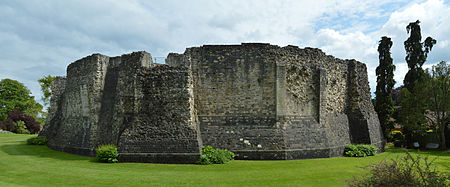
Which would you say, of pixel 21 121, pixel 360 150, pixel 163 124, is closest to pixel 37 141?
pixel 163 124

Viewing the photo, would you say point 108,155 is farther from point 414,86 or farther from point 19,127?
point 19,127

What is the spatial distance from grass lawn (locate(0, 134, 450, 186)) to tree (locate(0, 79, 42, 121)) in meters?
35.2

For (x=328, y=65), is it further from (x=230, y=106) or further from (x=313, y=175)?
(x=313, y=175)

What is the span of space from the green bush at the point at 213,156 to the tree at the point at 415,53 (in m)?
20.3

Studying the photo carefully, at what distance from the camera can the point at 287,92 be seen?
15922mm

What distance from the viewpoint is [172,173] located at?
10.9 meters

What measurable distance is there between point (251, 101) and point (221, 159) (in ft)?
13.3

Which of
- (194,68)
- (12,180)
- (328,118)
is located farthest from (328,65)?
(12,180)

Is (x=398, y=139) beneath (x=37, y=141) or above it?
above

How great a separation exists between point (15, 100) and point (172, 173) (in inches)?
1761

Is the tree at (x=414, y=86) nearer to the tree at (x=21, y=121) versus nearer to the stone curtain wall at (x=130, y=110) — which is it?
the stone curtain wall at (x=130, y=110)

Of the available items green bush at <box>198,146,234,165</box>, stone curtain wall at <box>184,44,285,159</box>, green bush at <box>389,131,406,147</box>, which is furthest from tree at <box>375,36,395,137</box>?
green bush at <box>198,146,234,165</box>

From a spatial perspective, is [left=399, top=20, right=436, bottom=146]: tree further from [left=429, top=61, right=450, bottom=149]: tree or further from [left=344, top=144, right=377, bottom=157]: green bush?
[left=344, top=144, right=377, bottom=157]: green bush

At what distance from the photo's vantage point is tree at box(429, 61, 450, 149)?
21797 millimetres
